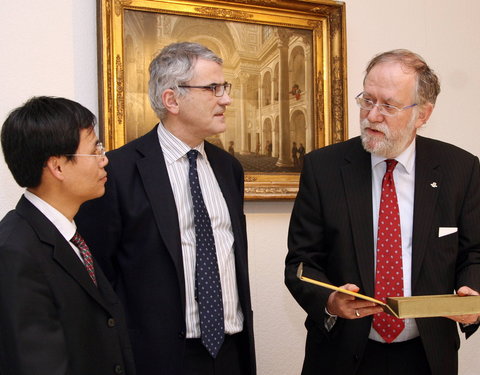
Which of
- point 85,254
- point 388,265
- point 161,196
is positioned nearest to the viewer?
point 85,254

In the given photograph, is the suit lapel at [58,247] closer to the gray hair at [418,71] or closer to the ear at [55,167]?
the ear at [55,167]

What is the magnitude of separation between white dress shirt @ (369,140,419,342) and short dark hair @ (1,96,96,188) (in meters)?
1.37

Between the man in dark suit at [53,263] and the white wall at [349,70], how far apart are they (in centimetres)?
133

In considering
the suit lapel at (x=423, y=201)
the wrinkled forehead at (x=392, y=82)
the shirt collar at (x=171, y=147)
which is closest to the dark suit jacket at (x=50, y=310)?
the shirt collar at (x=171, y=147)

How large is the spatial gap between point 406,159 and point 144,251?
128cm

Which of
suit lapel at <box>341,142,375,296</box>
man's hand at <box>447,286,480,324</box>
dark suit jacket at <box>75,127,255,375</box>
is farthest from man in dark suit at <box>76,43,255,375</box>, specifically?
man's hand at <box>447,286,480,324</box>

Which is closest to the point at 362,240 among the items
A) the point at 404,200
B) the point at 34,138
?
the point at 404,200

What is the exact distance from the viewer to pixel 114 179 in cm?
243

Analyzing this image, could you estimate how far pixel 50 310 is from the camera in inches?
66.4

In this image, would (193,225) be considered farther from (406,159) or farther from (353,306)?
(406,159)

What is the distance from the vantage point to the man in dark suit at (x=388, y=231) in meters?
2.29

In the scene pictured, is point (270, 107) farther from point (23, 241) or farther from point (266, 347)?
point (23, 241)

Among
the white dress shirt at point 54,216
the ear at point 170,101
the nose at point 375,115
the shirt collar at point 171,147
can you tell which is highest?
the ear at point 170,101

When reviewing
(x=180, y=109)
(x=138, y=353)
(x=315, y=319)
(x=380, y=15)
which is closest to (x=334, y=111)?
(x=380, y=15)
